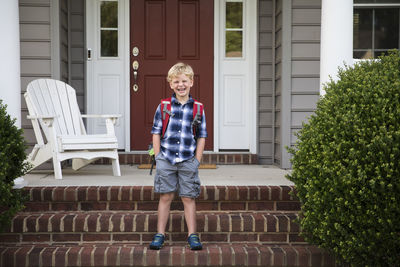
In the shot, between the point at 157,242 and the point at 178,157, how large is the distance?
0.57 metres

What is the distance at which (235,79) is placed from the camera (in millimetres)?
5141

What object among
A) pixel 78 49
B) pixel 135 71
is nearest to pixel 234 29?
pixel 135 71

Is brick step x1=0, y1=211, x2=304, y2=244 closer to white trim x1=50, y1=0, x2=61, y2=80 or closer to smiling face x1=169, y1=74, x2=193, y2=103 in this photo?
smiling face x1=169, y1=74, x2=193, y2=103

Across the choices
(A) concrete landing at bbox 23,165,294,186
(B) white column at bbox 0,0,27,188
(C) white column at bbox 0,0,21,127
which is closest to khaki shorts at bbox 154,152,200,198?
(A) concrete landing at bbox 23,165,294,186

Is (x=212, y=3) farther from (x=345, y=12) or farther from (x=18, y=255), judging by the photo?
(x=18, y=255)

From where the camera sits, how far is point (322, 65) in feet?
11.2

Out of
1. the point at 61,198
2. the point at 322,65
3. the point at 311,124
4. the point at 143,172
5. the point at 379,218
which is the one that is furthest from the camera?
the point at 143,172

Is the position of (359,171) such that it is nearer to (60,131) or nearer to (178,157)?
(178,157)

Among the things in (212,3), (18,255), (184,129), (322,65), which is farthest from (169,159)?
(212,3)

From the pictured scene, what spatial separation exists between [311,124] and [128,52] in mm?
2926

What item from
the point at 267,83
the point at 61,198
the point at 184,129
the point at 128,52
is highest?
the point at 128,52

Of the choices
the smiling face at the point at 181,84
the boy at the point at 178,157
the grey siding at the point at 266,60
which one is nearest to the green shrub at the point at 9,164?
the boy at the point at 178,157

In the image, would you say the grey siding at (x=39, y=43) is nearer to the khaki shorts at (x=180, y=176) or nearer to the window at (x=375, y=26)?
the khaki shorts at (x=180, y=176)

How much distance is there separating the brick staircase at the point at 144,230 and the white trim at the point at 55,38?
1.69m
